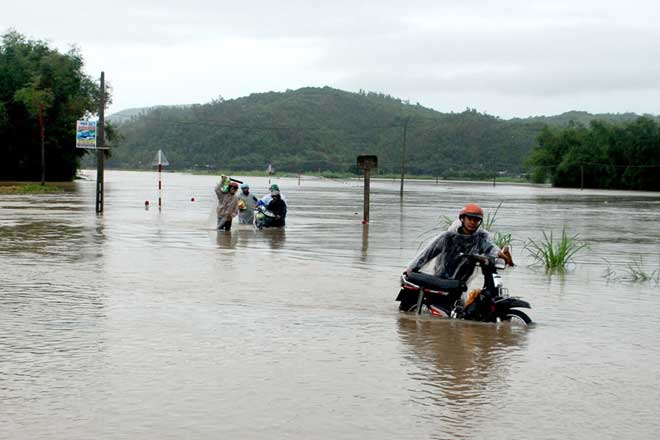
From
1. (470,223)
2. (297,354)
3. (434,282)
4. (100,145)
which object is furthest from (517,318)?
(100,145)

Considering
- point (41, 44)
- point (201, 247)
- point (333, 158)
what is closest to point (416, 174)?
point (333, 158)

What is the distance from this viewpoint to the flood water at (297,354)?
6270 millimetres

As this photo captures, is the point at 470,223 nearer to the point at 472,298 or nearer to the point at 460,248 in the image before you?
the point at 460,248

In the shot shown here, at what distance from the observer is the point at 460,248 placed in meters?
10.5

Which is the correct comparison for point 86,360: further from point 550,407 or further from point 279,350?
point 550,407

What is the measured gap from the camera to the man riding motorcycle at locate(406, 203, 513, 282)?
10305mm

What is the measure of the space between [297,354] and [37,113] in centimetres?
6718

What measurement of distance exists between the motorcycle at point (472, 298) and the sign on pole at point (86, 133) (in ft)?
70.7

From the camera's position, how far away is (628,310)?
1195 centimetres

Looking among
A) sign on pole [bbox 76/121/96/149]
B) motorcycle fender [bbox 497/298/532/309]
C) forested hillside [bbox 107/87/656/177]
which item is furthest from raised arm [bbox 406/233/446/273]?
forested hillside [bbox 107/87/656/177]

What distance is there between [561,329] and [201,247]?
34.2ft

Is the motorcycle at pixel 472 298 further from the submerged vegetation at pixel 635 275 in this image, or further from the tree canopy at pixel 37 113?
the tree canopy at pixel 37 113

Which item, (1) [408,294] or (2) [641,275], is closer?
(1) [408,294]

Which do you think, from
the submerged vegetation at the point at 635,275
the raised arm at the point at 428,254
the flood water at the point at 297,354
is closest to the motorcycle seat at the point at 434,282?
the raised arm at the point at 428,254
